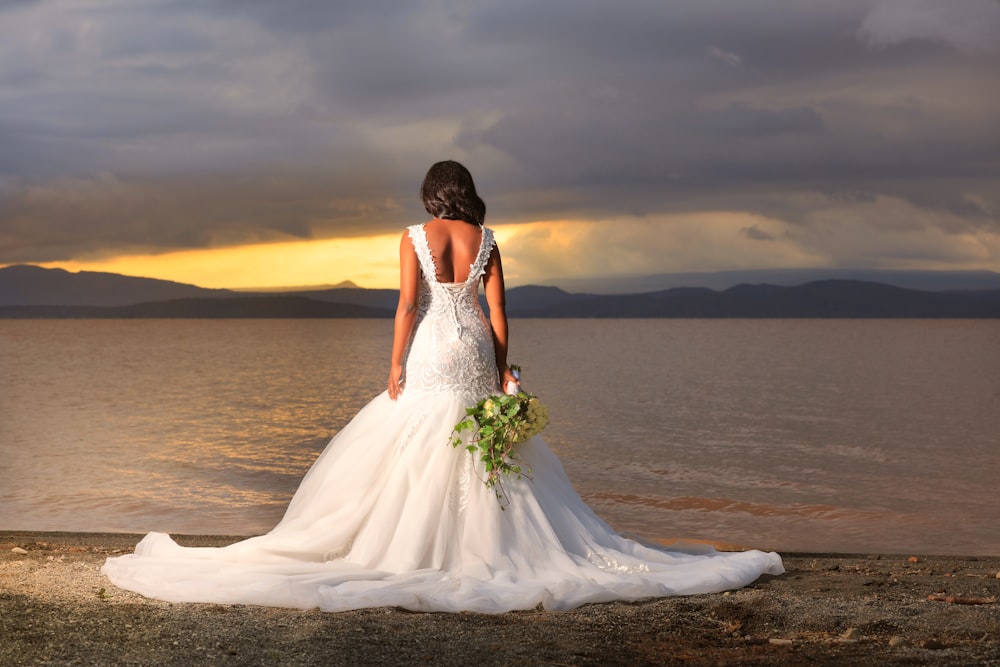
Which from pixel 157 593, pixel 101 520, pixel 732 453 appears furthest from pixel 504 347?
pixel 732 453

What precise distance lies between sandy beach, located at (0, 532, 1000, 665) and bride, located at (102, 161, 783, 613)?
0.74 feet

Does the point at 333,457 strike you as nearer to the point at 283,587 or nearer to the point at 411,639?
the point at 283,587

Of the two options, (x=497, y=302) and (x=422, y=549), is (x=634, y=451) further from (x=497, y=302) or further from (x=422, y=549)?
(x=422, y=549)

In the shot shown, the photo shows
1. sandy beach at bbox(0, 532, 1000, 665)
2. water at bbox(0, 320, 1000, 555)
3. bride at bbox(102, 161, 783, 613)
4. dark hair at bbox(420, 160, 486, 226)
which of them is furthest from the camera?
water at bbox(0, 320, 1000, 555)

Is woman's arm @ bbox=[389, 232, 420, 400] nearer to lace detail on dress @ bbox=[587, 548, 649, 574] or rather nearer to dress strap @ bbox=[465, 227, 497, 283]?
dress strap @ bbox=[465, 227, 497, 283]

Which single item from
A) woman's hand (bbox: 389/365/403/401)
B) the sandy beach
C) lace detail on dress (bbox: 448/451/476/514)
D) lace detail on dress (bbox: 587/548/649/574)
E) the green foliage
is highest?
woman's hand (bbox: 389/365/403/401)

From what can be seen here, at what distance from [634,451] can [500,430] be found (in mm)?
14014

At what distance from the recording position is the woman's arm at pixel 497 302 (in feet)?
23.9

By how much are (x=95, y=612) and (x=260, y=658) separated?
151cm

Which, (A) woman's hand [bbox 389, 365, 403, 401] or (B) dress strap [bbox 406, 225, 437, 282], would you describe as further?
(A) woman's hand [bbox 389, 365, 403, 401]

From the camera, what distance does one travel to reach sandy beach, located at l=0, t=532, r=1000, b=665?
5312 millimetres

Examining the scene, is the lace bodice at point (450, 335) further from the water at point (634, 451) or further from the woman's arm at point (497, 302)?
the water at point (634, 451)

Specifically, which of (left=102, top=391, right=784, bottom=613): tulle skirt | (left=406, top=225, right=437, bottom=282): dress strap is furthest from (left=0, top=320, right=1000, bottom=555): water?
(left=406, top=225, right=437, bottom=282): dress strap

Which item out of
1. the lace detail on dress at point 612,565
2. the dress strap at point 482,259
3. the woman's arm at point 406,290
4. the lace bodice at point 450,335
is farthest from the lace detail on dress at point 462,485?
the dress strap at point 482,259
